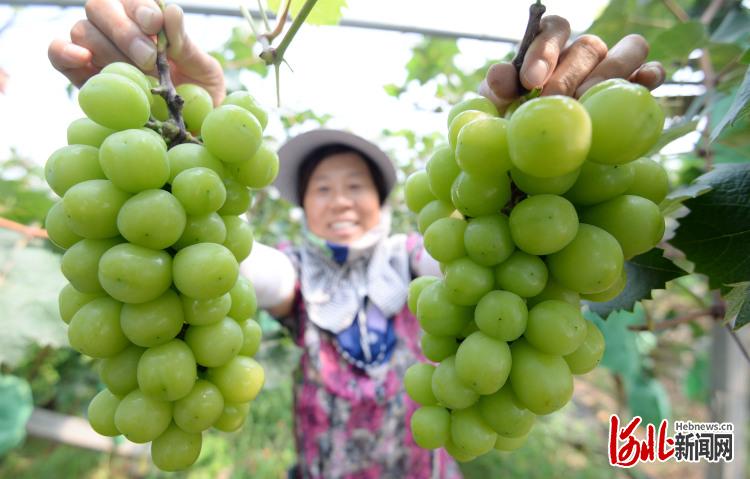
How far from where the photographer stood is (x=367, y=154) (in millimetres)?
1342

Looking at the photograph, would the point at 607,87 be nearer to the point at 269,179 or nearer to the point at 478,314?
the point at 478,314

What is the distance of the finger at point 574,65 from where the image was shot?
0.48m

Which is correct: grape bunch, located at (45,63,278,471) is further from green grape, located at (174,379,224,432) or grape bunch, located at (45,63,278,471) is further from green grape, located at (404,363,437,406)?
green grape, located at (404,363,437,406)

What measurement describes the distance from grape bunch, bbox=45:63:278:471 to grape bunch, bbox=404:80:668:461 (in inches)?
8.9

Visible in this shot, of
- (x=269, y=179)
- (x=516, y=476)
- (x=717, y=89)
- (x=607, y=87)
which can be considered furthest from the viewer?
(x=516, y=476)

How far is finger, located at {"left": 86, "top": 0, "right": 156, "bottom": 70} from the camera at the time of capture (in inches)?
22.9

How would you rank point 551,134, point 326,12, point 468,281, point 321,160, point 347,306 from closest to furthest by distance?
point 551,134, point 468,281, point 326,12, point 347,306, point 321,160

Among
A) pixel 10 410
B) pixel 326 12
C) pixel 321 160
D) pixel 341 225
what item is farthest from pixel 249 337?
pixel 10 410

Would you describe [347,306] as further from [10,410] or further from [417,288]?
[10,410]

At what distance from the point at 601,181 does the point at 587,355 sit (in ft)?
0.59

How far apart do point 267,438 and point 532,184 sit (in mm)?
2761

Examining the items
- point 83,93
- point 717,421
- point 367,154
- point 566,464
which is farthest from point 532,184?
point 566,464

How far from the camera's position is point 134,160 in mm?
430

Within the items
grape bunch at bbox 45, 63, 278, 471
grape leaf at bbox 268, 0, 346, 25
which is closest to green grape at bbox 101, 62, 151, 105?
grape bunch at bbox 45, 63, 278, 471
